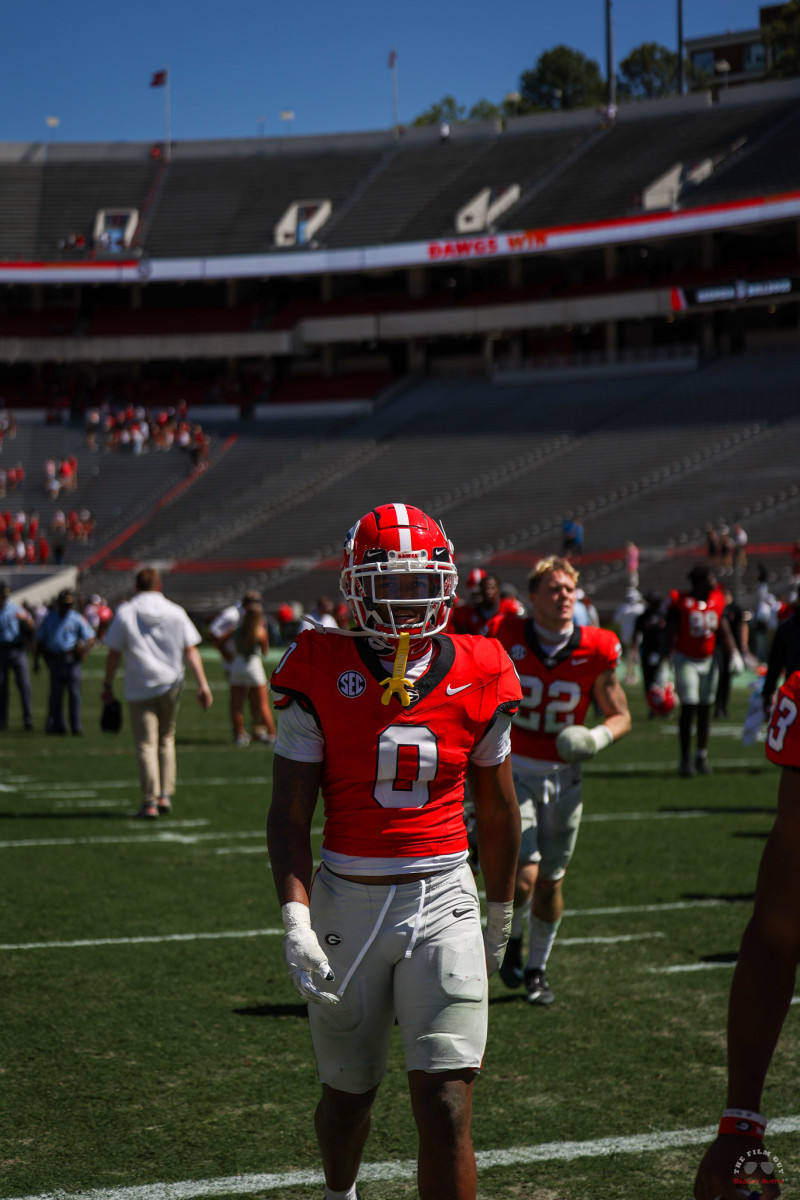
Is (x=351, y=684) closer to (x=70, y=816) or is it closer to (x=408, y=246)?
(x=70, y=816)

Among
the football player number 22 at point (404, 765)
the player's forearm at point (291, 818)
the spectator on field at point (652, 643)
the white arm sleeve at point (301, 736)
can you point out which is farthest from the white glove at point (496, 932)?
the spectator on field at point (652, 643)

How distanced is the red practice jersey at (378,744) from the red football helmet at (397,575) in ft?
0.33

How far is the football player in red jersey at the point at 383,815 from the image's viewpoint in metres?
3.29

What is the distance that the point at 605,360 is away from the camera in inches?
1727

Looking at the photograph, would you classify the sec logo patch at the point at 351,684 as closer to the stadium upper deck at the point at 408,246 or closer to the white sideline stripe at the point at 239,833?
the white sideline stripe at the point at 239,833

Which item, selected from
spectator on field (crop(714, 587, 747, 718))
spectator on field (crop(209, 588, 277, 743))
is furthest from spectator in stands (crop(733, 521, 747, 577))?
spectator on field (crop(209, 588, 277, 743))

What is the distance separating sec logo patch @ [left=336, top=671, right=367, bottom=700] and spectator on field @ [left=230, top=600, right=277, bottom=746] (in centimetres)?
1080

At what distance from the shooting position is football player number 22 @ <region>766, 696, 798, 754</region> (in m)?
2.42

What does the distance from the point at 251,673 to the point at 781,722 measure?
12.7 m

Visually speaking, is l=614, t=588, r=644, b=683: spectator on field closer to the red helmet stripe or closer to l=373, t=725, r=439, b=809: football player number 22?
the red helmet stripe

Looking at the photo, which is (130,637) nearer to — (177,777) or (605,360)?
(177,777)

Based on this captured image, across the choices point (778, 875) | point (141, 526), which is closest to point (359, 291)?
point (141, 526)

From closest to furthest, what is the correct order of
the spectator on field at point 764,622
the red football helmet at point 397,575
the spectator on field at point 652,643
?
the red football helmet at point 397,575, the spectator on field at point 652,643, the spectator on field at point 764,622

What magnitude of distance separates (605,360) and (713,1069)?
40301 millimetres
